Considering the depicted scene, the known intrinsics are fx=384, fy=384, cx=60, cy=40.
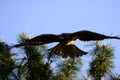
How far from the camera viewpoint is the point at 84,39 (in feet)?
31.2

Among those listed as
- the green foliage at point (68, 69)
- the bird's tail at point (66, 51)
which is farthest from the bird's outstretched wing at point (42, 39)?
the green foliage at point (68, 69)

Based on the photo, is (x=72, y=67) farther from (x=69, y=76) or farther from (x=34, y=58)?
(x=34, y=58)

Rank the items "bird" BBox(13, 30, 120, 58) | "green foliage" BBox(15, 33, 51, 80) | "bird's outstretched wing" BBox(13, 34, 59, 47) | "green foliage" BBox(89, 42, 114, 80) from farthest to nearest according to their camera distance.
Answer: "green foliage" BBox(15, 33, 51, 80), "green foliage" BBox(89, 42, 114, 80), "bird's outstretched wing" BBox(13, 34, 59, 47), "bird" BBox(13, 30, 120, 58)

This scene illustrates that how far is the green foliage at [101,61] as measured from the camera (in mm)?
12508

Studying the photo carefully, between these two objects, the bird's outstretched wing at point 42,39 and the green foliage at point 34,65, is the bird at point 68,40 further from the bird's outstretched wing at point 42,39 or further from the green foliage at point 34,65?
the green foliage at point 34,65

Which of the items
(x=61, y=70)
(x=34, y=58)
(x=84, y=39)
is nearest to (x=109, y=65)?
(x=61, y=70)

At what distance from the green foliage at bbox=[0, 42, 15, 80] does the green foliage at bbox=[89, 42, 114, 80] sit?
2.74 meters

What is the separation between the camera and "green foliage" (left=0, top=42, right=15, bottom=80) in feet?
42.2

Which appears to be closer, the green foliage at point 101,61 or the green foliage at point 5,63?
the green foliage at point 101,61

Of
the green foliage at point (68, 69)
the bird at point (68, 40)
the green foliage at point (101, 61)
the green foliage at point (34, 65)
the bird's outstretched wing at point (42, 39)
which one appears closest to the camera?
the bird at point (68, 40)

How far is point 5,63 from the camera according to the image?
13047mm

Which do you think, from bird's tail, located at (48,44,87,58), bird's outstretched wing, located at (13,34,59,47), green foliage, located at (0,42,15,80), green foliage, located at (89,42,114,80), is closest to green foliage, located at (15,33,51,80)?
green foliage, located at (0,42,15,80)

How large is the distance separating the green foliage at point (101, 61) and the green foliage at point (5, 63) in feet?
8.98

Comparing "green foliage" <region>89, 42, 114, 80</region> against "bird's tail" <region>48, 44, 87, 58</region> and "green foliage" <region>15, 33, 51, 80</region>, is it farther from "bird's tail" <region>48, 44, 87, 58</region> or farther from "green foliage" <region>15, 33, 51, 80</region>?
"bird's tail" <region>48, 44, 87, 58</region>
